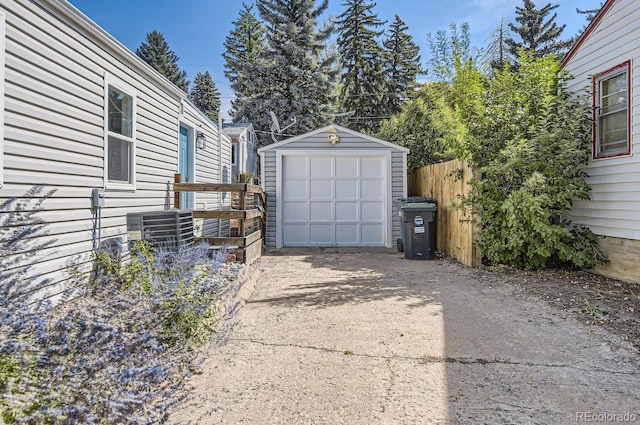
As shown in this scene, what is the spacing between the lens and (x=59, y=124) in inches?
141

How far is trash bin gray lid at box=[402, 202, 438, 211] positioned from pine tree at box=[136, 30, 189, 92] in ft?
89.9

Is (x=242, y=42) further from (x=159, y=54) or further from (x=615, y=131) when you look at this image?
(x=615, y=131)

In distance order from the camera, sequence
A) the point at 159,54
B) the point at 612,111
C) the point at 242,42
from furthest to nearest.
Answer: the point at 159,54 < the point at 242,42 < the point at 612,111

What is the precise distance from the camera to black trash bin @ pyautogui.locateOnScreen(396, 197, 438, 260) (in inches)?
270

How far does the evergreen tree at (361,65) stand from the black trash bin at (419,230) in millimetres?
16071

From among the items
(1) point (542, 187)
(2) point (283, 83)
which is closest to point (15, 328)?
(1) point (542, 187)

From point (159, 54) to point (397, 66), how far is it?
18.7 m

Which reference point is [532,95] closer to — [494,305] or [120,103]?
[494,305]

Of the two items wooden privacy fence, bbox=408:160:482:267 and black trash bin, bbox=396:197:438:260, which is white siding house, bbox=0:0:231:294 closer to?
black trash bin, bbox=396:197:438:260

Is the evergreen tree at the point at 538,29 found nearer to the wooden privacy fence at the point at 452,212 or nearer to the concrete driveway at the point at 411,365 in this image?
the wooden privacy fence at the point at 452,212

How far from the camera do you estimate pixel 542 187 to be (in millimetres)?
5238

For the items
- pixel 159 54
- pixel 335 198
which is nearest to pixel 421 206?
pixel 335 198

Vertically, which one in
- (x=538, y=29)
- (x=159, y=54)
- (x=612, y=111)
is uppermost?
(x=159, y=54)

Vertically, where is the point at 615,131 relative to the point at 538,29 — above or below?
below
